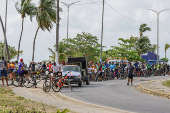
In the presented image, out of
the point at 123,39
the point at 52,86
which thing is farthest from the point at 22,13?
the point at 52,86

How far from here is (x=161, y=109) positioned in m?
10.9

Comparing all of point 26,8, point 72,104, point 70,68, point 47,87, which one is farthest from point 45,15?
point 72,104

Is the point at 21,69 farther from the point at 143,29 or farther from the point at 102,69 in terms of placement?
the point at 143,29

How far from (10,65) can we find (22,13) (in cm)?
2356

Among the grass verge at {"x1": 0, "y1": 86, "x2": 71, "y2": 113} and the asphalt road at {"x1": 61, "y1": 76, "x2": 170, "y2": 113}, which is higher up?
the grass verge at {"x1": 0, "y1": 86, "x2": 71, "y2": 113}

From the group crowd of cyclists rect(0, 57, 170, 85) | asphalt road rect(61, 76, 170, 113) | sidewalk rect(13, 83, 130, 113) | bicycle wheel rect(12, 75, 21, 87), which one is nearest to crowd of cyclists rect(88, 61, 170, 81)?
crowd of cyclists rect(0, 57, 170, 85)

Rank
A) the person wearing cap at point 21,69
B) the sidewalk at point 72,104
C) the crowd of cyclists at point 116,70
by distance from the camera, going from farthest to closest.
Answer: the crowd of cyclists at point 116,70 < the person wearing cap at point 21,69 < the sidewalk at point 72,104

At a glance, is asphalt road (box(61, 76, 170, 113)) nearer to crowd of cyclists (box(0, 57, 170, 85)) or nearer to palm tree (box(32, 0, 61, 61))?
crowd of cyclists (box(0, 57, 170, 85))

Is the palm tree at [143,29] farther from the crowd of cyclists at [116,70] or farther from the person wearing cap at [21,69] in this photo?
the person wearing cap at [21,69]

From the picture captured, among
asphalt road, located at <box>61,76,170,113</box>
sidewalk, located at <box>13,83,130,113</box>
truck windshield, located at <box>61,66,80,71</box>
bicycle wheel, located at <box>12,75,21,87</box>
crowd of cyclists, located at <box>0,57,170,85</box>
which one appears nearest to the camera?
sidewalk, located at <box>13,83,130,113</box>

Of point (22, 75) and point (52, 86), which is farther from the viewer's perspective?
point (22, 75)

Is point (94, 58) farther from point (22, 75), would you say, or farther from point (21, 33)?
point (22, 75)

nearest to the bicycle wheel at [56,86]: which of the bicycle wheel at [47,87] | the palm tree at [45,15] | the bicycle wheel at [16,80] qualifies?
the bicycle wheel at [47,87]

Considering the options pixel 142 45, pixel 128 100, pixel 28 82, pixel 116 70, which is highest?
pixel 142 45
